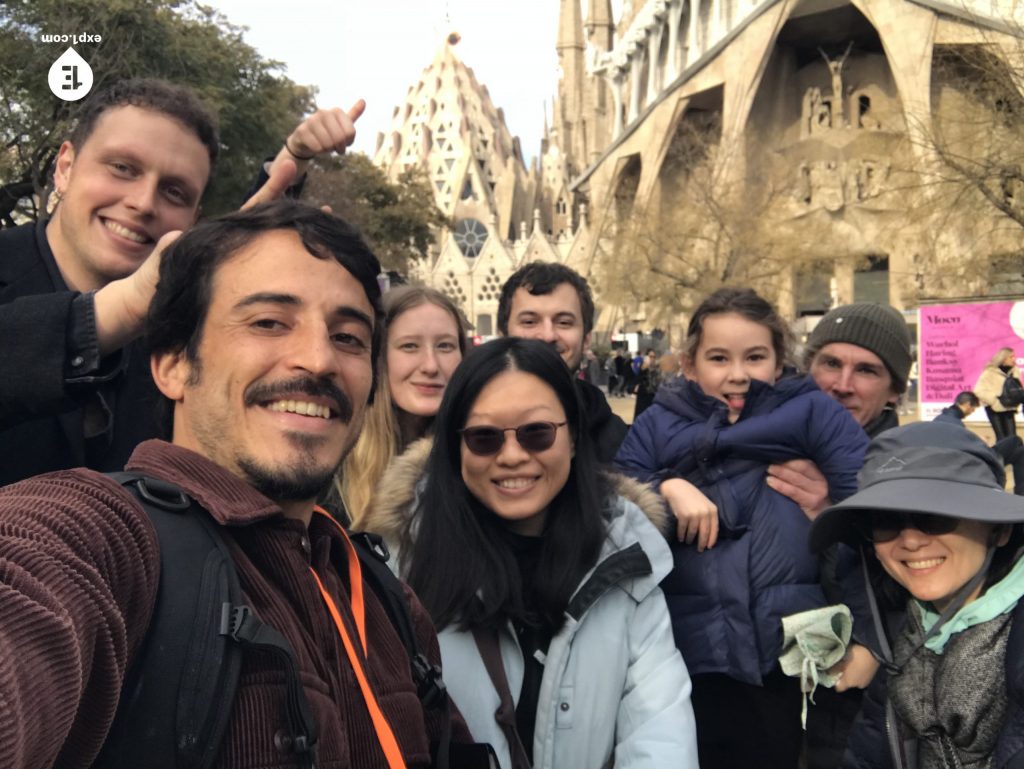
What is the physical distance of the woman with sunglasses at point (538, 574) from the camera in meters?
2.27

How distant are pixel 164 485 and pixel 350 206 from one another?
93.5 feet

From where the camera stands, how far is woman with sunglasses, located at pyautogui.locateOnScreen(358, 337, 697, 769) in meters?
2.27

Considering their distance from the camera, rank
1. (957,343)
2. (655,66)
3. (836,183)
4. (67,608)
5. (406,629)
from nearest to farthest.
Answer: (67,608) < (406,629) < (957,343) < (836,183) < (655,66)

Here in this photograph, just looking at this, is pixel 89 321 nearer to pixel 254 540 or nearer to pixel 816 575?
pixel 254 540

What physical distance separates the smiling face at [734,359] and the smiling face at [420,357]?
3.25 ft

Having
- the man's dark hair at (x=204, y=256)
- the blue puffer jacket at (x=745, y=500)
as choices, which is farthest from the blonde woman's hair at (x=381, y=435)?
the man's dark hair at (x=204, y=256)

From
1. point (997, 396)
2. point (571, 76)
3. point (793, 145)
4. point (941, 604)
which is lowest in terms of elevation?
point (941, 604)

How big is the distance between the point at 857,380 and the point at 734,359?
3.11 feet

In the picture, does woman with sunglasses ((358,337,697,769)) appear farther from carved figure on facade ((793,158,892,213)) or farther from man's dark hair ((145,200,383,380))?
carved figure on facade ((793,158,892,213))

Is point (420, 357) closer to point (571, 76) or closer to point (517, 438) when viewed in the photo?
point (517, 438)

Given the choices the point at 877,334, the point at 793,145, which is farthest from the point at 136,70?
the point at 793,145

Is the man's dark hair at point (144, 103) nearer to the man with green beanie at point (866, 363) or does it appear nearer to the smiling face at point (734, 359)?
the smiling face at point (734, 359)

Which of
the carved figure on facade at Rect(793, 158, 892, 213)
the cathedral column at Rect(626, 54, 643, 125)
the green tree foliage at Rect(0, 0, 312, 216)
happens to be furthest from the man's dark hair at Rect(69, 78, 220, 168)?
the cathedral column at Rect(626, 54, 643, 125)

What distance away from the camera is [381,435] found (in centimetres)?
347
